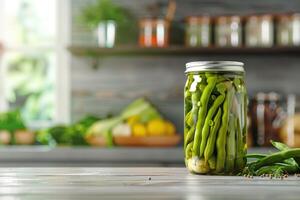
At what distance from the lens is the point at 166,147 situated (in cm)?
327

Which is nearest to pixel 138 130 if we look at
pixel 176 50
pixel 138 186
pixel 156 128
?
pixel 156 128

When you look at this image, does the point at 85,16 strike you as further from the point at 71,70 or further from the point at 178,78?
the point at 178,78

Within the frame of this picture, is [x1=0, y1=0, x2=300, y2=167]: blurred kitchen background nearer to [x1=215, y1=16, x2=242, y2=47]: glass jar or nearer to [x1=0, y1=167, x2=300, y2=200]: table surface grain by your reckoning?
[x1=215, y1=16, x2=242, y2=47]: glass jar

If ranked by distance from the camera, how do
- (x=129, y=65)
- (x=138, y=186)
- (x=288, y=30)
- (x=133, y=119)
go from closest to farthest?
(x=138, y=186), (x=133, y=119), (x=288, y=30), (x=129, y=65)

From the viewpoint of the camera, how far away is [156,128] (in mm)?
3316

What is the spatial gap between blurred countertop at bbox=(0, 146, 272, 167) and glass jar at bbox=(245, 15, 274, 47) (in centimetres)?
72

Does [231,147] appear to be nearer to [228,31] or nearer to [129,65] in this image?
[228,31]

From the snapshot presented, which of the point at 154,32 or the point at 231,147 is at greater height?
the point at 154,32

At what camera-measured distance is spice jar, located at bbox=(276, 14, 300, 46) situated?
3.47 metres

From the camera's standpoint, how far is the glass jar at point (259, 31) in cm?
348

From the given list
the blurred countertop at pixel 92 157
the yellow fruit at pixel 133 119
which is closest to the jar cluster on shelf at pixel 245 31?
the yellow fruit at pixel 133 119

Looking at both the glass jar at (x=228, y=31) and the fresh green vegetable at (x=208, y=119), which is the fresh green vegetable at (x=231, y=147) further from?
the glass jar at (x=228, y=31)

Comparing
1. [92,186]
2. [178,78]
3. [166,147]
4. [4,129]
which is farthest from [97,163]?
[92,186]

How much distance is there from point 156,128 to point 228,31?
738mm
